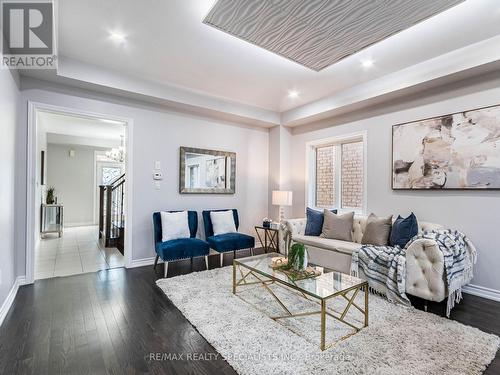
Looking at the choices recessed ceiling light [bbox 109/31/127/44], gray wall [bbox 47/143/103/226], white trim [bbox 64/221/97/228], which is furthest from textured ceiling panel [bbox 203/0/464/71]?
white trim [bbox 64/221/97/228]

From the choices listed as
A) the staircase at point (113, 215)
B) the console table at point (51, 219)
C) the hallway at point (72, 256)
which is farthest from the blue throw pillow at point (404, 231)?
the console table at point (51, 219)

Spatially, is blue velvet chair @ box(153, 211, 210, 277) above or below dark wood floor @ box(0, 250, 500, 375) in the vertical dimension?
above

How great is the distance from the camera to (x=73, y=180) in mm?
7688

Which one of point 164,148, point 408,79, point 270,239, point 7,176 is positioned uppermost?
point 408,79

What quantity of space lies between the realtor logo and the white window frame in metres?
3.93

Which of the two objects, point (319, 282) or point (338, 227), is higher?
point (338, 227)

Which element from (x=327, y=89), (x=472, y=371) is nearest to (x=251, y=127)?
(x=327, y=89)

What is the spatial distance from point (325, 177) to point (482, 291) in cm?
264

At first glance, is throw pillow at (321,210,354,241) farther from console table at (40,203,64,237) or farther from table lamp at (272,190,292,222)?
console table at (40,203,64,237)

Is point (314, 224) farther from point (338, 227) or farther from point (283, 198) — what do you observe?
point (283, 198)

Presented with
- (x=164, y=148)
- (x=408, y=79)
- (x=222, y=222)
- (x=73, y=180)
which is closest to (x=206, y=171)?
(x=164, y=148)

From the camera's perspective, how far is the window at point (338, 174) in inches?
170

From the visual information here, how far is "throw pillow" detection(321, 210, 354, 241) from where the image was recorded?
373cm

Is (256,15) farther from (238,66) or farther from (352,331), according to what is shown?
(352,331)
